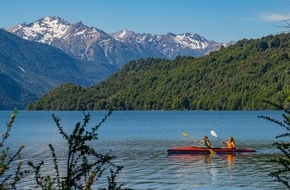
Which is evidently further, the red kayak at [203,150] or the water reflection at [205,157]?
the red kayak at [203,150]

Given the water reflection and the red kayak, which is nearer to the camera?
the water reflection

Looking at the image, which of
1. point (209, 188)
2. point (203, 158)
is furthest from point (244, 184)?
point (203, 158)

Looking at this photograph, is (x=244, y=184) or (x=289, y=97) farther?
(x=244, y=184)

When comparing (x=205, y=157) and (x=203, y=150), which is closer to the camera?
(x=205, y=157)

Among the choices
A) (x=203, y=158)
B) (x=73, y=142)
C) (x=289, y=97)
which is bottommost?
(x=203, y=158)

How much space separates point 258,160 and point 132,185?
2013cm

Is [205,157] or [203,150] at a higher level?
[203,150]

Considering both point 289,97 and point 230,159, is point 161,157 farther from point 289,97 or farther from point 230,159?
point 289,97

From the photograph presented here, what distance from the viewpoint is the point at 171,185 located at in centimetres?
4191

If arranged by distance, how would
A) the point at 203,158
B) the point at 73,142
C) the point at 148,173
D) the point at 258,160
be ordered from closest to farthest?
the point at 73,142, the point at 148,173, the point at 258,160, the point at 203,158

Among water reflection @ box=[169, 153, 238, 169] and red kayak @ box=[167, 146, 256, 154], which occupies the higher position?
red kayak @ box=[167, 146, 256, 154]

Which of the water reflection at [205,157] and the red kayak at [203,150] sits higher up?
the red kayak at [203,150]

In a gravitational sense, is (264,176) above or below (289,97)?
below

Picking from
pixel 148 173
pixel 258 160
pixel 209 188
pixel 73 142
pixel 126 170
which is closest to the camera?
pixel 73 142
